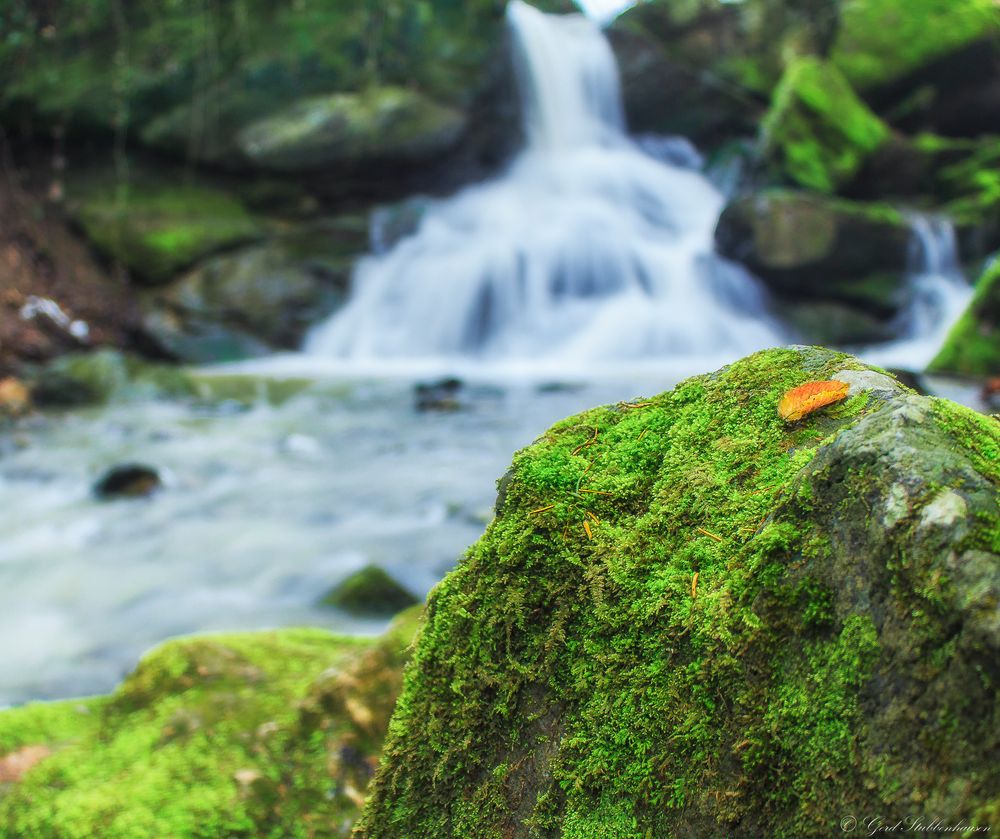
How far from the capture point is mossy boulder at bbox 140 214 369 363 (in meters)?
14.7

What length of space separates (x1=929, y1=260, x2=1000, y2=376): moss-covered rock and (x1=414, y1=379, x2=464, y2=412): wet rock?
21.2 feet

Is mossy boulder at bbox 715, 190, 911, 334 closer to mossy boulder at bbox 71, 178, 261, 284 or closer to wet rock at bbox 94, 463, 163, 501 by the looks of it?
Result: mossy boulder at bbox 71, 178, 261, 284

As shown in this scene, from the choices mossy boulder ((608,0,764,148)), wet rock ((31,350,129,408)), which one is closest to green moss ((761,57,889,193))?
mossy boulder ((608,0,764,148))

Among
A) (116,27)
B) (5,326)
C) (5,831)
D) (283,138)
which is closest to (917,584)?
(5,831)

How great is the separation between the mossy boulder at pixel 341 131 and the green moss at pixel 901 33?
10376 millimetres

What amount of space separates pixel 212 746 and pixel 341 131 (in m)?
15.7

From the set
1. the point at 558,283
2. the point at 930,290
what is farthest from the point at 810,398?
the point at 930,290

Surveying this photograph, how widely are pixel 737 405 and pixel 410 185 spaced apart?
17346mm

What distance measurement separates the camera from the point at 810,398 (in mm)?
1688

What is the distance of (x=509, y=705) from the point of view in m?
1.66

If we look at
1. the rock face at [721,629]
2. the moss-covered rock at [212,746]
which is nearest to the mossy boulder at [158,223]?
the moss-covered rock at [212,746]

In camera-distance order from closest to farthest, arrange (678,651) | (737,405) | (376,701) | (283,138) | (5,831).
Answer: (678,651) < (737,405) < (5,831) < (376,701) < (283,138)

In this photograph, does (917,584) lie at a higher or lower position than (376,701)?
higher

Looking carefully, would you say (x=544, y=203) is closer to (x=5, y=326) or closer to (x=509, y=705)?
(x=5, y=326)
